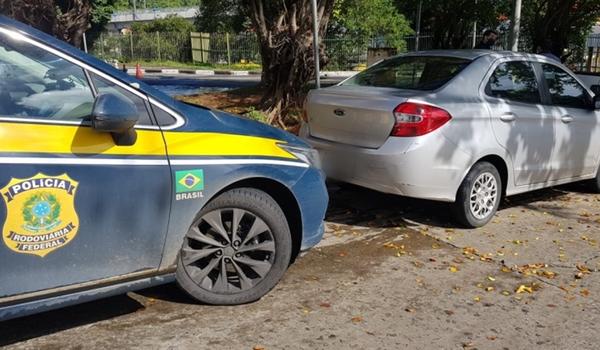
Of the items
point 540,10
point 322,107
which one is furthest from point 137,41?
point 322,107

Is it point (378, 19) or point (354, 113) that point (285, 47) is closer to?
point (354, 113)

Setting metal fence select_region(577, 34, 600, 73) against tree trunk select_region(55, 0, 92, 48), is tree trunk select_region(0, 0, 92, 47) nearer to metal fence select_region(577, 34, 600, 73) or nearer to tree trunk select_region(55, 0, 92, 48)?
tree trunk select_region(55, 0, 92, 48)

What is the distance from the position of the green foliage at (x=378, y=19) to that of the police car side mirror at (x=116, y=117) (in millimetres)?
23793

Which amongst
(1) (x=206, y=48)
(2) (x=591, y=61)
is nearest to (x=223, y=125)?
(2) (x=591, y=61)

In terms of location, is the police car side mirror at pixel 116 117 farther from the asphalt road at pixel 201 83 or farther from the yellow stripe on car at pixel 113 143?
the asphalt road at pixel 201 83

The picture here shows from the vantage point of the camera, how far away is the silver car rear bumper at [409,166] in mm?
5020

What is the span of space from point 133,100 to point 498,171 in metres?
3.74

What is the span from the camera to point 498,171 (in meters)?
5.78

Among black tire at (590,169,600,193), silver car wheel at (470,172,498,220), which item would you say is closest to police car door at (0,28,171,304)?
silver car wheel at (470,172,498,220)

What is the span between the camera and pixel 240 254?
150 inches

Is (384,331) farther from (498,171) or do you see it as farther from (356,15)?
(356,15)

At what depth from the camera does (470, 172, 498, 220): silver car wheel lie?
555cm

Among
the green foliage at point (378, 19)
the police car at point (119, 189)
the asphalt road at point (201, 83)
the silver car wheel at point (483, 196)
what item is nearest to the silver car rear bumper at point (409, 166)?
the silver car wheel at point (483, 196)

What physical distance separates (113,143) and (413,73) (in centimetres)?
347
